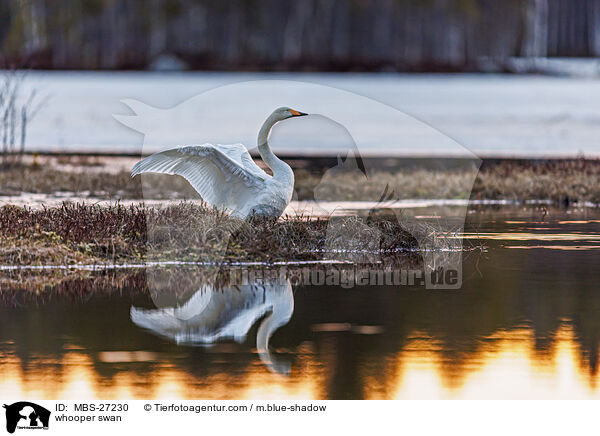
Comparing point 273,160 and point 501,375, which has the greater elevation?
point 273,160

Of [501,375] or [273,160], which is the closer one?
[501,375]

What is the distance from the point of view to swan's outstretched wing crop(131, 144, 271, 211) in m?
12.1

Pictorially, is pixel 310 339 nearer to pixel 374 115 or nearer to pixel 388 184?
pixel 388 184

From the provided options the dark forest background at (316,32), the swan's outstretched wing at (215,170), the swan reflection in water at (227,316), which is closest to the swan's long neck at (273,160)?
the swan's outstretched wing at (215,170)

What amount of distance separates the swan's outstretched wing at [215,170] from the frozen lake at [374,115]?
369 inches

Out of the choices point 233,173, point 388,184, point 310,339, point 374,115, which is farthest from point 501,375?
point 374,115

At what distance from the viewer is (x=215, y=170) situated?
12.5 m

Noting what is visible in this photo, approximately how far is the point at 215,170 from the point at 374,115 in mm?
30640

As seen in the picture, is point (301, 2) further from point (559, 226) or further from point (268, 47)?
point (559, 226)

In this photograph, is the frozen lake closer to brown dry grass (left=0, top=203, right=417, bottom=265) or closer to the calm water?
brown dry grass (left=0, top=203, right=417, bottom=265)

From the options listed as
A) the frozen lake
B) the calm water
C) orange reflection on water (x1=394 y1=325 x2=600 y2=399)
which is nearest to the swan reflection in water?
the calm water

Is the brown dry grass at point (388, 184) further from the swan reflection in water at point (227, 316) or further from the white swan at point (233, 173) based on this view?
the swan reflection in water at point (227, 316)

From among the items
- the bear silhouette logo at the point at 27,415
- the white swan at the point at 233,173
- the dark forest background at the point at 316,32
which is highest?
the dark forest background at the point at 316,32

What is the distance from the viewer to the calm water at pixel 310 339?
24.9ft
